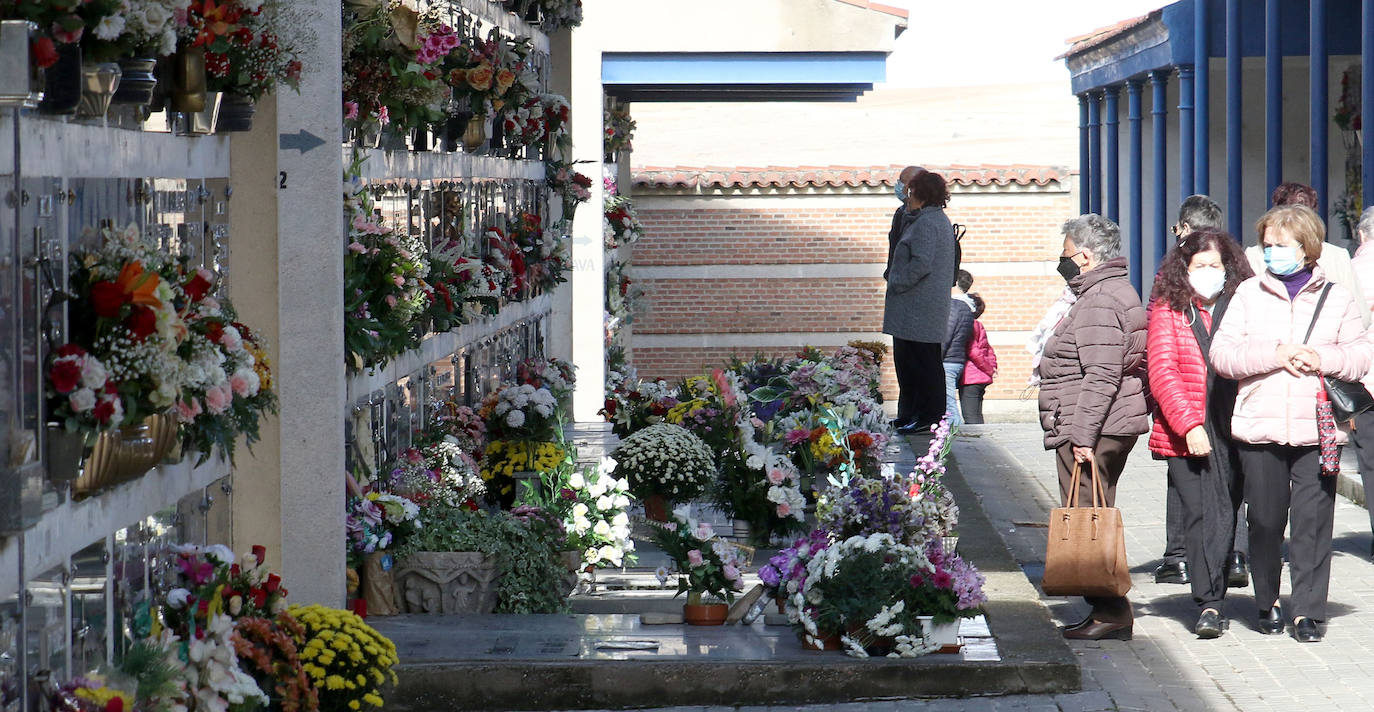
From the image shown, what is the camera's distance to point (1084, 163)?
68.4 ft

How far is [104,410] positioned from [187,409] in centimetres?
43

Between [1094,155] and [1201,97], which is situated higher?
[1201,97]

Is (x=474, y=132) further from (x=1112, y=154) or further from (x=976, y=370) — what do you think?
(x=1112, y=154)

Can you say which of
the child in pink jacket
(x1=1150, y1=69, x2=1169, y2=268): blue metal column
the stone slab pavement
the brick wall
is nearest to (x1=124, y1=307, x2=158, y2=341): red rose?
the stone slab pavement

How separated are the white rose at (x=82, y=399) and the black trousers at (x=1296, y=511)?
15.5 feet

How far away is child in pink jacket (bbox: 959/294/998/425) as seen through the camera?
1517cm

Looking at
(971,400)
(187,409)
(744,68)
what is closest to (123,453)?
(187,409)

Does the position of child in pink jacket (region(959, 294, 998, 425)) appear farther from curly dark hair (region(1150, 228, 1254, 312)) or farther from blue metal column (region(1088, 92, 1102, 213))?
curly dark hair (region(1150, 228, 1254, 312))

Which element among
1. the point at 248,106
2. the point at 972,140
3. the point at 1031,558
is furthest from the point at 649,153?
the point at 248,106

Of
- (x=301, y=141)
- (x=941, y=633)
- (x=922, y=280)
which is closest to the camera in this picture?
(x=301, y=141)

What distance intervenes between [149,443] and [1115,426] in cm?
424

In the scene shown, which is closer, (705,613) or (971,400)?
(705,613)

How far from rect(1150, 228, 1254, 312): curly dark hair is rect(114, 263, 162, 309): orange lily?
14.7 ft

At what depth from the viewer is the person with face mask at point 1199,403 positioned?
680cm
